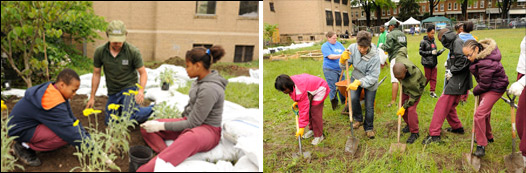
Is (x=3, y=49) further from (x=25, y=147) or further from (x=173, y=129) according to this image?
(x=173, y=129)

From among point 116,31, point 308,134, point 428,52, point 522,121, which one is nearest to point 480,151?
point 522,121

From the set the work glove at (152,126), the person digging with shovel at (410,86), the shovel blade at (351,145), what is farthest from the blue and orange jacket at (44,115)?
the person digging with shovel at (410,86)

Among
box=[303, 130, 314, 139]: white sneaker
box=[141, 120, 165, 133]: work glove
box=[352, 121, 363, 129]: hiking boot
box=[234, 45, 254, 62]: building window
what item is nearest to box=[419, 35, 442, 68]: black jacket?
box=[352, 121, 363, 129]: hiking boot

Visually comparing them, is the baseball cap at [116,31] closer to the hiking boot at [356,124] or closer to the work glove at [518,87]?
the hiking boot at [356,124]

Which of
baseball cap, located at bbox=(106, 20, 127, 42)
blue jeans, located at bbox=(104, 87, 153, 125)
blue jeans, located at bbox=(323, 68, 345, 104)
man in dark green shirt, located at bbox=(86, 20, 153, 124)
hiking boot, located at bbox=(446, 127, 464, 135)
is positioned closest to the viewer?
hiking boot, located at bbox=(446, 127, 464, 135)

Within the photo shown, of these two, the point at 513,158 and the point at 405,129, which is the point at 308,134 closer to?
the point at 405,129

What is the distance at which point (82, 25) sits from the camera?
6.20m

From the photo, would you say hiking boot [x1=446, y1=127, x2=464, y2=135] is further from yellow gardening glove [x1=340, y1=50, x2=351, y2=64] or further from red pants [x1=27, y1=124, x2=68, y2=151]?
red pants [x1=27, y1=124, x2=68, y2=151]

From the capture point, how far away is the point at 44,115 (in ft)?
7.98

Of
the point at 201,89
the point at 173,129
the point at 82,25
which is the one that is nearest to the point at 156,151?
the point at 173,129

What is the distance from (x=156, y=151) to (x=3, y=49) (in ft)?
7.09

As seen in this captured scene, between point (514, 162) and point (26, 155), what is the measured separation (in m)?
2.91

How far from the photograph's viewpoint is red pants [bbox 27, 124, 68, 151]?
2479 millimetres

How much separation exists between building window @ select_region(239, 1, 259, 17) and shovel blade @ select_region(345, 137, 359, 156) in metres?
7.30
